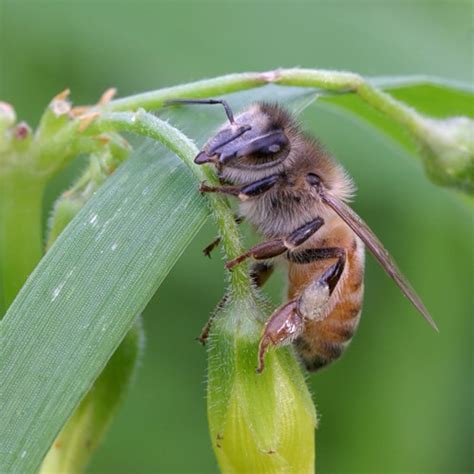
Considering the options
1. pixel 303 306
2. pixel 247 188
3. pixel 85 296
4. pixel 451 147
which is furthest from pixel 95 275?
pixel 451 147

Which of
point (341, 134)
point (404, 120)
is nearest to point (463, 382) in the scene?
point (341, 134)

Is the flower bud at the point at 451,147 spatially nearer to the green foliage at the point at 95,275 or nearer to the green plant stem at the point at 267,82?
the green plant stem at the point at 267,82

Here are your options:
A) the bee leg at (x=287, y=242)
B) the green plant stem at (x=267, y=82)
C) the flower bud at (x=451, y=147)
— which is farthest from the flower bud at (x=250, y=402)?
the flower bud at (x=451, y=147)

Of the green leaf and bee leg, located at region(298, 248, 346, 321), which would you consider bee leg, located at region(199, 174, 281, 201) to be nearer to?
the green leaf

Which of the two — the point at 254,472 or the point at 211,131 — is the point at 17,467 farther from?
the point at 211,131

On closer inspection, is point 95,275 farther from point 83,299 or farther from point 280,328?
point 280,328

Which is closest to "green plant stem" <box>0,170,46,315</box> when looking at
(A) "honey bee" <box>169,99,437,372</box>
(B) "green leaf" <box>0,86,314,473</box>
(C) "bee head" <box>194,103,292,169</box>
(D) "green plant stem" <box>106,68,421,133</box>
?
(D) "green plant stem" <box>106,68,421,133</box>
